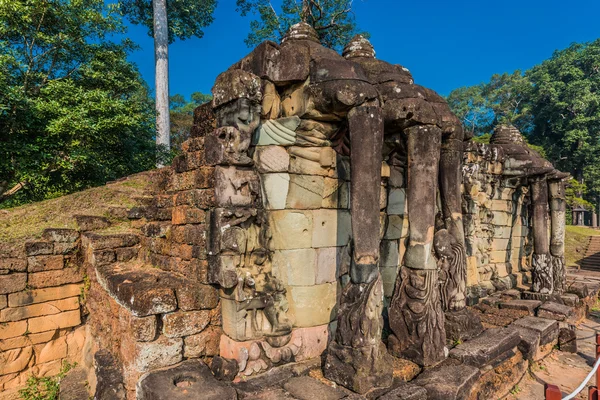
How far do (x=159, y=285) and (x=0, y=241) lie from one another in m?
3.13

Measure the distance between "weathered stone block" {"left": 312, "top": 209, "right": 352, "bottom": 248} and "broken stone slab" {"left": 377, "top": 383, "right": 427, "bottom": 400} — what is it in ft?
5.25

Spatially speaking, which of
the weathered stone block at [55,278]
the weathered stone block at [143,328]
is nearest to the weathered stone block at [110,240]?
the weathered stone block at [55,278]

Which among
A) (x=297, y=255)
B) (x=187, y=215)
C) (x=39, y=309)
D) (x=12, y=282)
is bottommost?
(x=39, y=309)

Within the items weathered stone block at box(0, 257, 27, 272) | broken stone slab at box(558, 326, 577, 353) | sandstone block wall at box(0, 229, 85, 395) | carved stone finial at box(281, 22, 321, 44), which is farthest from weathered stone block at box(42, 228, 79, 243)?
broken stone slab at box(558, 326, 577, 353)

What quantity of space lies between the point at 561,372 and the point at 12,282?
843cm

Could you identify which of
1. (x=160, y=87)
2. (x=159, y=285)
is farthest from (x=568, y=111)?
(x=159, y=285)

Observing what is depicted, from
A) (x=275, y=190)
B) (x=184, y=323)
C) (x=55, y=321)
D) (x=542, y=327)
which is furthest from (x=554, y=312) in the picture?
(x=55, y=321)

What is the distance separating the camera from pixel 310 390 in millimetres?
3287

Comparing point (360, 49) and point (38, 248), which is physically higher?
point (360, 49)

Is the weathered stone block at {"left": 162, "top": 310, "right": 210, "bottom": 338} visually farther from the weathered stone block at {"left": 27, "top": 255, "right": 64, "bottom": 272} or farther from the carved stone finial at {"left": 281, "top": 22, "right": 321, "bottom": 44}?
the carved stone finial at {"left": 281, "top": 22, "right": 321, "bottom": 44}

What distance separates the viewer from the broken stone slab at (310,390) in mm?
3168

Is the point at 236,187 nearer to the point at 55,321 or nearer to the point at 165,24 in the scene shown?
the point at 55,321

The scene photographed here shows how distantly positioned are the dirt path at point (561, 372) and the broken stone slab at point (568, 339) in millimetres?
102

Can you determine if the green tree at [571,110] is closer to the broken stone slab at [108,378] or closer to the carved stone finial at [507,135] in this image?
the carved stone finial at [507,135]
